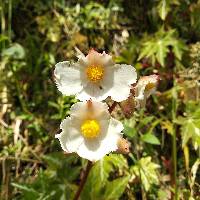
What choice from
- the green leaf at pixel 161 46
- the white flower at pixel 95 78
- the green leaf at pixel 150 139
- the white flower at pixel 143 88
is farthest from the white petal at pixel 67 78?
the green leaf at pixel 161 46

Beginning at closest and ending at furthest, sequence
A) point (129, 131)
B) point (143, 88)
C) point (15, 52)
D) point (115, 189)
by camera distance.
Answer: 1. point (143, 88)
2. point (115, 189)
3. point (129, 131)
4. point (15, 52)

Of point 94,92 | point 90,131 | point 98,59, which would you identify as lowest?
point 90,131

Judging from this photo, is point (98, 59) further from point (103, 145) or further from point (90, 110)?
point (103, 145)

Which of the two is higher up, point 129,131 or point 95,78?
point 95,78

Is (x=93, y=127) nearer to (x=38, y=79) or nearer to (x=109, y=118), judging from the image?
(x=109, y=118)

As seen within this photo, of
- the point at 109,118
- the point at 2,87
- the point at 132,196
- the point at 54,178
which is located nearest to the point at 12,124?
the point at 2,87

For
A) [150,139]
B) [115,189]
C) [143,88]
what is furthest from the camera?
[150,139]

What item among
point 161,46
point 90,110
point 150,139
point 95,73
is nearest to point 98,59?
point 95,73

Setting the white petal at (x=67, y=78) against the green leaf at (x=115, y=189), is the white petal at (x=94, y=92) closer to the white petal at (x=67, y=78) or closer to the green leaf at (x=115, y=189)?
the white petal at (x=67, y=78)
